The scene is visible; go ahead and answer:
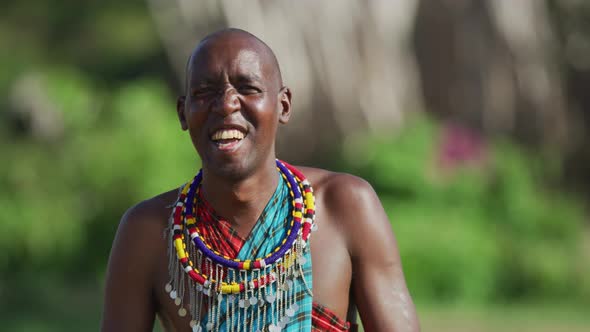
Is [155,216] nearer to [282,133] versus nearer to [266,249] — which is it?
[266,249]

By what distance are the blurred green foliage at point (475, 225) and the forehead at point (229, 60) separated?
19.0 feet

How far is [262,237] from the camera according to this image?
9.18ft

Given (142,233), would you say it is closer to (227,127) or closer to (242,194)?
(242,194)

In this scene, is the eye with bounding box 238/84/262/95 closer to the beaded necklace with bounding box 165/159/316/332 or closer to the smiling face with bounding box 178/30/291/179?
the smiling face with bounding box 178/30/291/179

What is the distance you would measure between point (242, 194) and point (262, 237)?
136mm

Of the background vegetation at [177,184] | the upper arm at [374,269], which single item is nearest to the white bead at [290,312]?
the upper arm at [374,269]

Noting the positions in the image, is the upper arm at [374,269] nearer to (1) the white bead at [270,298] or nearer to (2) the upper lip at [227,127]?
(1) the white bead at [270,298]

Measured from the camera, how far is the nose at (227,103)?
8.48 feet

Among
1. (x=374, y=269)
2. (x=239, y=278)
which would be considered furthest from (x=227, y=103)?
(x=374, y=269)

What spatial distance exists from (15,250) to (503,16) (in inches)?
223

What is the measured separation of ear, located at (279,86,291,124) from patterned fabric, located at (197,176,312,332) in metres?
0.21

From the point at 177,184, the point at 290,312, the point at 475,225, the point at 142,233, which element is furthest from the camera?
the point at 475,225

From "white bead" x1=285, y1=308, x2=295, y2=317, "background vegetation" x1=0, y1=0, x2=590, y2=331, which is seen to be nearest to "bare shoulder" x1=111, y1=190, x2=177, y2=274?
"white bead" x1=285, y1=308, x2=295, y2=317

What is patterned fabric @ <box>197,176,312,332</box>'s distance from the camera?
2.74 meters
